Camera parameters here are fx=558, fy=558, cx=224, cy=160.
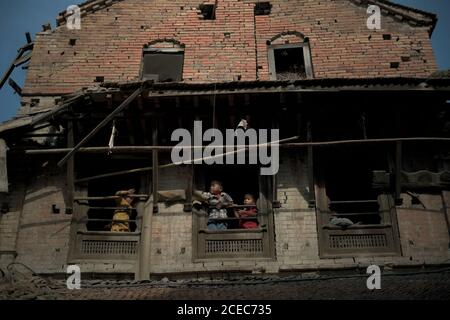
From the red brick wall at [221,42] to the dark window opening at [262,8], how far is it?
0.73ft

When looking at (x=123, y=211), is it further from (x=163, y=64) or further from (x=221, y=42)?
(x=221, y=42)

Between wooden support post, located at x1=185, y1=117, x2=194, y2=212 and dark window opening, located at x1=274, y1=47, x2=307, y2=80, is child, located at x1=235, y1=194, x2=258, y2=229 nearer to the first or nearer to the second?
wooden support post, located at x1=185, y1=117, x2=194, y2=212

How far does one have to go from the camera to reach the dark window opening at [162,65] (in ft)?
45.4

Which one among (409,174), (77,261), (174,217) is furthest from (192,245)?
(409,174)

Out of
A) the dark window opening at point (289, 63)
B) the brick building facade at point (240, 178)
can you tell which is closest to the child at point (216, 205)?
the brick building facade at point (240, 178)

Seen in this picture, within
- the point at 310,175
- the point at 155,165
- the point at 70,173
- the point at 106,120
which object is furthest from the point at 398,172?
the point at 70,173

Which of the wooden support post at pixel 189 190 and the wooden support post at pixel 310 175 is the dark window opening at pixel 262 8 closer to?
the wooden support post at pixel 310 175

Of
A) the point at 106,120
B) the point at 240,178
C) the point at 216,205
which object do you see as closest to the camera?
the point at 106,120

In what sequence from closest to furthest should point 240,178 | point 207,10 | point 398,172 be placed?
point 398,172
point 240,178
point 207,10

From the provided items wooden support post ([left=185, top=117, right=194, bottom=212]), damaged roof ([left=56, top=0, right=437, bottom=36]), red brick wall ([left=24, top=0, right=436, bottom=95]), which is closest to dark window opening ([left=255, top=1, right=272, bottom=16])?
red brick wall ([left=24, top=0, right=436, bottom=95])

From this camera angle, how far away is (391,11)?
14609 millimetres

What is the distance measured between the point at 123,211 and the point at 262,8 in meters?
7.23

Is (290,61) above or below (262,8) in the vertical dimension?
below

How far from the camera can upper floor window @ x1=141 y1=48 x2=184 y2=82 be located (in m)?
13.9
